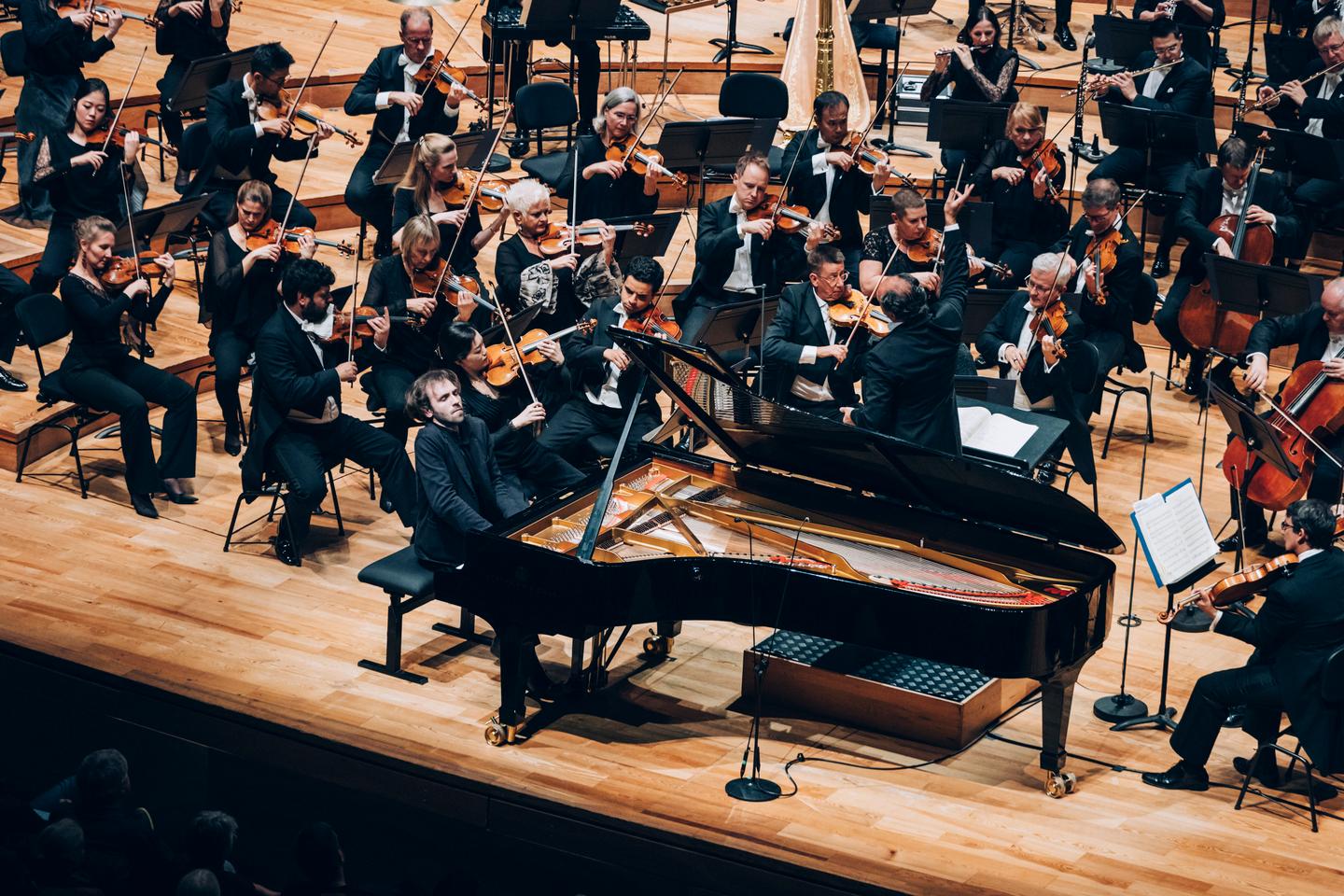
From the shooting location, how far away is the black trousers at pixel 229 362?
7703mm

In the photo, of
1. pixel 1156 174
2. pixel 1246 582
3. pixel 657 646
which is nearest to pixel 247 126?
pixel 657 646

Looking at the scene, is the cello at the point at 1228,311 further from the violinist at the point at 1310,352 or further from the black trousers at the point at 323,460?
the black trousers at the point at 323,460

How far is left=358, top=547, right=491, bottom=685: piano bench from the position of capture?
6.37 m

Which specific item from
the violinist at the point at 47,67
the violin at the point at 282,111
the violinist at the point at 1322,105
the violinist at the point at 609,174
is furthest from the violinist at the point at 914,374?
the violinist at the point at 47,67

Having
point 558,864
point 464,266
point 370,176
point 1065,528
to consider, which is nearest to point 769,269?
point 464,266

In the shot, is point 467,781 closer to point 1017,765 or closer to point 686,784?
point 686,784

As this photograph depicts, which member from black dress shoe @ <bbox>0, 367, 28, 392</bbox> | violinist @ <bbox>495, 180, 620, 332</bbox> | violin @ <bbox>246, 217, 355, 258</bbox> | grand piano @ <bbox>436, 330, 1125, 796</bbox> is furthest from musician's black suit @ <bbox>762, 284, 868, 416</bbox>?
black dress shoe @ <bbox>0, 367, 28, 392</bbox>

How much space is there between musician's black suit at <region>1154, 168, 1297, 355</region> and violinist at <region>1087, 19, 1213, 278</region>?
1.57 feet

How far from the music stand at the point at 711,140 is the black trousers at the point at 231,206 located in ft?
5.44

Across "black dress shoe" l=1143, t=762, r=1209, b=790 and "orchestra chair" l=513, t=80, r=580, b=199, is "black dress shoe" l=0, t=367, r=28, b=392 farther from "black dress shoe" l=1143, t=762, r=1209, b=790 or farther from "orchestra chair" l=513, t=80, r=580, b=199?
"black dress shoe" l=1143, t=762, r=1209, b=790

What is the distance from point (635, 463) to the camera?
6500mm

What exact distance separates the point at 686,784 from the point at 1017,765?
1086 mm

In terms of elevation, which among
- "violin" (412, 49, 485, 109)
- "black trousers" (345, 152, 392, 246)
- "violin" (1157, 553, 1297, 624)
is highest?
"violin" (412, 49, 485, 109)

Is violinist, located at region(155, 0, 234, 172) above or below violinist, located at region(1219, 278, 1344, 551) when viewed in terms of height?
above
